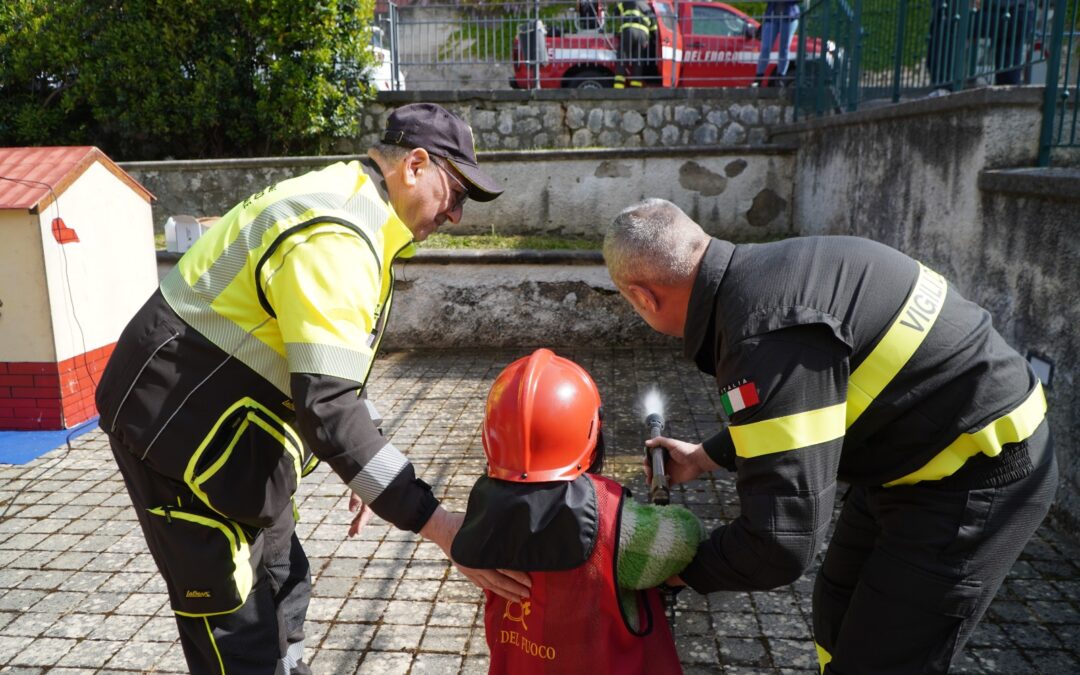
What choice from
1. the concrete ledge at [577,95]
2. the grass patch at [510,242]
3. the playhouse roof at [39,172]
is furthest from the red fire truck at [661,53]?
the playhouse roof at [39,172]

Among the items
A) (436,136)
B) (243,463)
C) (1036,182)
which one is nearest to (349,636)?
(243,463)

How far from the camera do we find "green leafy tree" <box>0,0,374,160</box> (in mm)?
9203

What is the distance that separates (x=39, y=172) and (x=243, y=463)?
15.7 ft

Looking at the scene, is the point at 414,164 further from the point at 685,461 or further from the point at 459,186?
the point at 685,461

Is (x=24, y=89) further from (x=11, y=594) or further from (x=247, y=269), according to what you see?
(x=247, y=269)

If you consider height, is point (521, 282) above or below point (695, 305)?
below

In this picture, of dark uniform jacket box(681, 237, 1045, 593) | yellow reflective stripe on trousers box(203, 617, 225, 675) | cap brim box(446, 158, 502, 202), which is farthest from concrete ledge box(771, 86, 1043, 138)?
yellow reflective stripe on trousers box(203, 617, 225, 675)

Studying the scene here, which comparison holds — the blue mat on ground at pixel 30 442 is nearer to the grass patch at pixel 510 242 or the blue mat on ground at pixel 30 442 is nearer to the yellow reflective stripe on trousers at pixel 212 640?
the grass patch at pixel 510 242

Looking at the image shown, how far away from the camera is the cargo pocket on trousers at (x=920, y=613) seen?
1.90 m

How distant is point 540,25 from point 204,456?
10127 mm

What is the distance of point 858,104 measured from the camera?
296 inches

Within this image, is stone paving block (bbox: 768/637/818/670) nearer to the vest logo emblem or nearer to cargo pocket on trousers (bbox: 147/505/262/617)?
the vest logo emblem

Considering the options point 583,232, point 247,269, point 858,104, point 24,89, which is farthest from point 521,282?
point 24,89

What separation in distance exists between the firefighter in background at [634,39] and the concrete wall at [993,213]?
476cm
